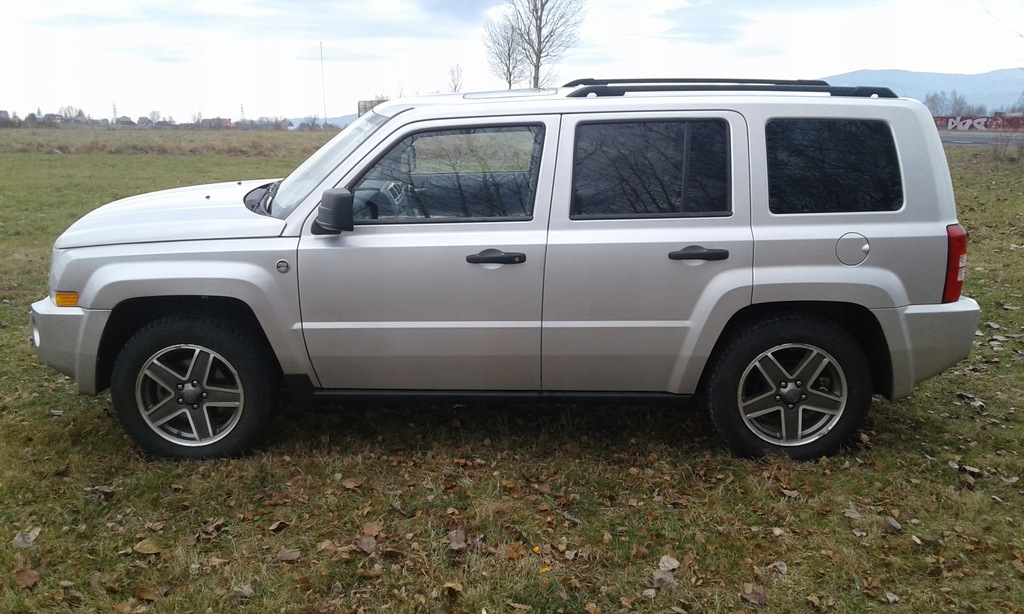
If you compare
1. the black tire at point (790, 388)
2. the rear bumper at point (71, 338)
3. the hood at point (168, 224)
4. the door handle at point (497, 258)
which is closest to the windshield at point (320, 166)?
the hood at point (168, 224)

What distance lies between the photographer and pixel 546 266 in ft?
12.4

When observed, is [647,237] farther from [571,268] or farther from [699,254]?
[571,268]

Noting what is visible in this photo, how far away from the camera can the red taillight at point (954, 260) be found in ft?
12.4

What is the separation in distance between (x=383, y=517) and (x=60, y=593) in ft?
4.37

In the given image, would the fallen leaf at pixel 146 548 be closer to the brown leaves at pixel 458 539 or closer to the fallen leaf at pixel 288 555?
the fallen leaf at pixel 288 555

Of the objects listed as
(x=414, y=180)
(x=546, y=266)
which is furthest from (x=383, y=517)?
(x=414, y=180)

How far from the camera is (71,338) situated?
395cm

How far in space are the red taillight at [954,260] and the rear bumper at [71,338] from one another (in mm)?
4265

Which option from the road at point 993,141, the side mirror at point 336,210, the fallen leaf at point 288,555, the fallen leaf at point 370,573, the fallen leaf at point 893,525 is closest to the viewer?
the fallen leaf at point 370,573

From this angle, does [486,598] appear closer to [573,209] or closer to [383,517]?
[383,517]

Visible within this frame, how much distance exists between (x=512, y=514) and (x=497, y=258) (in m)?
1.24

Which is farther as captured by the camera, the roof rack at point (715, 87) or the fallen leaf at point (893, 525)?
the roof rack at point (715, 87)

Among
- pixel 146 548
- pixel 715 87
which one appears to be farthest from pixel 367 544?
pixel 715 87

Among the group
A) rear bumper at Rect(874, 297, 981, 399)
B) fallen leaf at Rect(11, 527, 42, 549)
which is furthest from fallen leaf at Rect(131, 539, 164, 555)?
rear bumper at Rect(874, 297, 981, 399)
